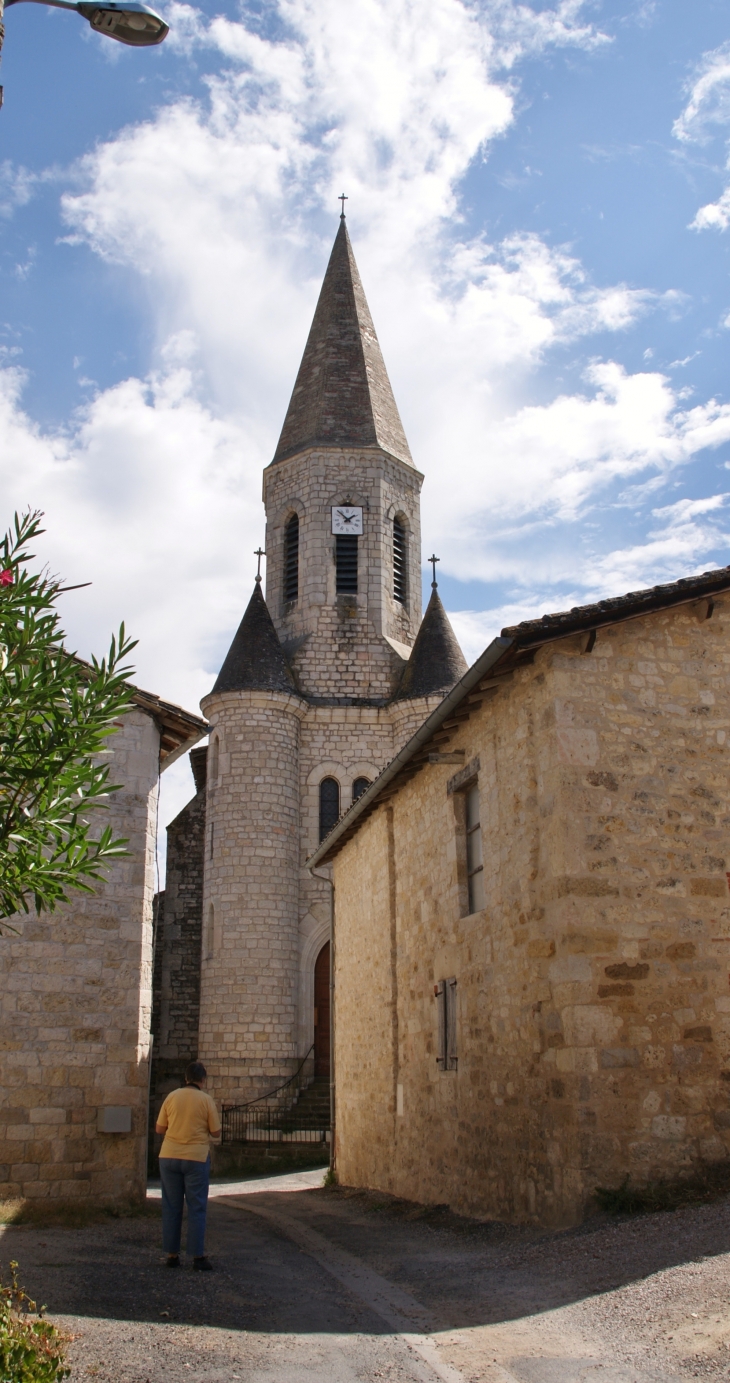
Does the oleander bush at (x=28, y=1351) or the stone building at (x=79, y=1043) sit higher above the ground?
the stone building at (x=79, y=1043)

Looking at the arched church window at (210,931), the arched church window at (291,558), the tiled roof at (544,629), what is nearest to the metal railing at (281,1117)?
the arched church window at (210,931)

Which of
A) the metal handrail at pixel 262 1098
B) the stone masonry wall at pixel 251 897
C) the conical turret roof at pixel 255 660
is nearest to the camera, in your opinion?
the metal handrail at pixel 262 1098

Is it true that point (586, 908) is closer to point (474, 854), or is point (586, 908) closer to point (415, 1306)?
point (474, 854)

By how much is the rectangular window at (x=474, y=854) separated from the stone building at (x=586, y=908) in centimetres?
3

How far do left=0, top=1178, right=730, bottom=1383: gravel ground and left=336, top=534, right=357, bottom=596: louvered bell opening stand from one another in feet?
59.7

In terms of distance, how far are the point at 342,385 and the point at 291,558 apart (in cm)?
475

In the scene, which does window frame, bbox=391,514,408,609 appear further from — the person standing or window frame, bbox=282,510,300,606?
the person standing

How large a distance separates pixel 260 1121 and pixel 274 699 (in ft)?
25.8

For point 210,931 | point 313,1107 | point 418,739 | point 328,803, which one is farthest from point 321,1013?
point 418,739

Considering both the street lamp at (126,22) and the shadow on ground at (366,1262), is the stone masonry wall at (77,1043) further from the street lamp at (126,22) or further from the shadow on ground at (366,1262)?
the street lamp at (126,22)

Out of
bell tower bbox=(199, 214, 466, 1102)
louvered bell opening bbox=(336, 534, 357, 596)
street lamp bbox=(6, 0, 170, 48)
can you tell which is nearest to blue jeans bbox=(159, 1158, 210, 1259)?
street lamp bbox=(6, 0, 170, 48)

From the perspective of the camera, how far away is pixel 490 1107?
917cm

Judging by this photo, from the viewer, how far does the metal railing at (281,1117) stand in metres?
19.5

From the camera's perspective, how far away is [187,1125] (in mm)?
6934
